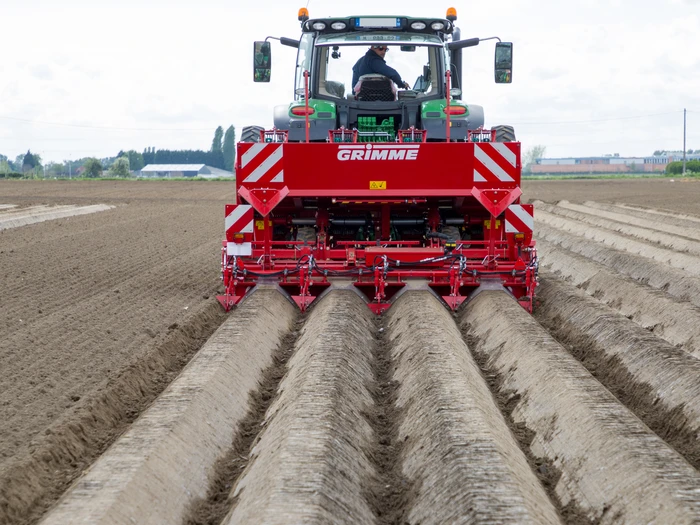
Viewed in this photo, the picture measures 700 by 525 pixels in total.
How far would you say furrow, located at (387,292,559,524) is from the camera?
385 centimetres

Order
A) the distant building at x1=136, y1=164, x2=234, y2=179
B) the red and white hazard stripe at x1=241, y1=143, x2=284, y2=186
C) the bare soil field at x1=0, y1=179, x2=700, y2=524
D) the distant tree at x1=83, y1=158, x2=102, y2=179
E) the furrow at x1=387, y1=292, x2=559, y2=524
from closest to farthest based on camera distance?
1. the furrow at x1=387, y1=292, x2=559, y2=524
2. the bare soil field at x1=0, y1=179, x2=700, y2=524
3. the red and white hazard stripe at x1=241, y1=143, x2=284, y2=186
4. the distant tree at x1=83, y1=158, x2=102, y2=179
5. the distant building at x1=136, y1=164, x2=234, y2=179

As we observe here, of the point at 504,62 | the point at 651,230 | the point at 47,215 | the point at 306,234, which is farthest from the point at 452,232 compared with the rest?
the point at 47,215

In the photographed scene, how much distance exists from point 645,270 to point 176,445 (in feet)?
29.1

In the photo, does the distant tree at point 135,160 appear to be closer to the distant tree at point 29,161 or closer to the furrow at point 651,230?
the distant tree at point 29,161

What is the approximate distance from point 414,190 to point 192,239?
9.73 m

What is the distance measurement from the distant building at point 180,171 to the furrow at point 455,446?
102682 millimetres

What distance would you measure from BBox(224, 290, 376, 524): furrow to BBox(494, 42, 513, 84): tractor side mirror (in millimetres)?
4401

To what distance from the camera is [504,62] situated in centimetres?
1025

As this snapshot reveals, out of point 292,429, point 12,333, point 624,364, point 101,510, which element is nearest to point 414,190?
point 624,364

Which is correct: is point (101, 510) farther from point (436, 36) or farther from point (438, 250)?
point (436, 36)

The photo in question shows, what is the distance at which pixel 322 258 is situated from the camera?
30.7 ft

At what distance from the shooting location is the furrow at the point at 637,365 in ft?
18.3

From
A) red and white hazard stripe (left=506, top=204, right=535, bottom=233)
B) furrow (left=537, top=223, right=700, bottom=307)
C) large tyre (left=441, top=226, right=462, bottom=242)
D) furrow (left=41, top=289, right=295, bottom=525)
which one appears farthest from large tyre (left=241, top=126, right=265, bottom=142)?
furrow (left=537, top=223, right=700, bottom=307)

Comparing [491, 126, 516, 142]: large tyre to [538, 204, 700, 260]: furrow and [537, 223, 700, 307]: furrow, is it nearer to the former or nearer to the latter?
[537, 223, 700, 307]: furrow
